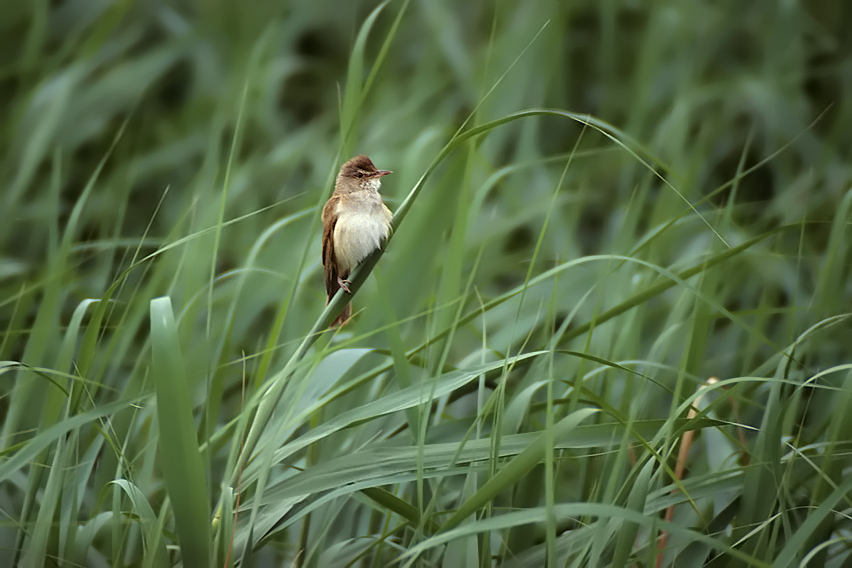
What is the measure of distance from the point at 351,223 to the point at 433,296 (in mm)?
279

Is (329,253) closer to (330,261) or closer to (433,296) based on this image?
(330,261)

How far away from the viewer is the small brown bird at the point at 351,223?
5.57ft

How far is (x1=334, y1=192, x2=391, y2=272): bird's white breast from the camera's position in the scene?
1.68 metres

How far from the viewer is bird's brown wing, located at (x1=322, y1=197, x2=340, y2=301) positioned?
179 centimetres

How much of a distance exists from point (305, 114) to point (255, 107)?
88cm

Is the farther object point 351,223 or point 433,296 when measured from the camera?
point 433,296

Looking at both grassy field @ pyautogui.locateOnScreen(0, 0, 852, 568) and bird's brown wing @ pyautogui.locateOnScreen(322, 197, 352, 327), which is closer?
grassy field @ pyautogui.locateOnScreen(0, 0, 852, 568)

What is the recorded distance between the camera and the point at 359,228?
173 cm

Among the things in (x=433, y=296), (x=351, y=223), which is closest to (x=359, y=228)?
(x=351, y=223)

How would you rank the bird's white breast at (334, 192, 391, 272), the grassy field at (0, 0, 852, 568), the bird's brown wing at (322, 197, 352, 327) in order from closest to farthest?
the grassy field at (0, 0, 852, 568) < the bird's white breast at (334, 192, 391, 272) < the bird's brown wing at (322, 197, 352, 327)

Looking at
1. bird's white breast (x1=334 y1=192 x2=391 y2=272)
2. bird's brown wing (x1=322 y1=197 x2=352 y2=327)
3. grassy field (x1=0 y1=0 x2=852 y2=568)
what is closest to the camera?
grassy field (x1=0 y1=0 x2=852 y2=568)

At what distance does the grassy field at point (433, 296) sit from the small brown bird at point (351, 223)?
0.27 feet

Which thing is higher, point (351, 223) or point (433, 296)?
point (351, 223)

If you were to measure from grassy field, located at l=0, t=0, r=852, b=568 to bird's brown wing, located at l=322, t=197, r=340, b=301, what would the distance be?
0.10m
